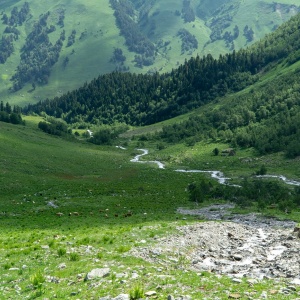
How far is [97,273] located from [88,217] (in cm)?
3059

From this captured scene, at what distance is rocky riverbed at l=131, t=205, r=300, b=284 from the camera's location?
25.4 meters

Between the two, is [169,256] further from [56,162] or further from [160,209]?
[56,162]

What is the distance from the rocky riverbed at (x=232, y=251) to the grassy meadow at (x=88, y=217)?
4.82ft

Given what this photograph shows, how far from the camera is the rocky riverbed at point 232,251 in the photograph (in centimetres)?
2544

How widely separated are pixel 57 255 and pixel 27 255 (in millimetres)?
2538

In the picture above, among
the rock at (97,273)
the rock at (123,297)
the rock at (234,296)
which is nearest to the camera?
the rock at (234,296)

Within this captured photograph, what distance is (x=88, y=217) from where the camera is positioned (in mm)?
53438

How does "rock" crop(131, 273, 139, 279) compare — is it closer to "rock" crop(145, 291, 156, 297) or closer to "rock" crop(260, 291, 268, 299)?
"rock" crop(145, 291, 156, 297)

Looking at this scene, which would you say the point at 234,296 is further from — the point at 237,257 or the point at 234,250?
the point at 234,250

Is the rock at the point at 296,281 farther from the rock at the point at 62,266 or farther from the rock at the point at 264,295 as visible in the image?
the rock at the point at 62,266

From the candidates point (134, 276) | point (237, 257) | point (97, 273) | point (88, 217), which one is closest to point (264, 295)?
point (134, 276)

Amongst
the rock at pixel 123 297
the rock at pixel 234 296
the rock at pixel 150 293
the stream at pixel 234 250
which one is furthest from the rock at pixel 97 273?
the rock at pixel 234 296

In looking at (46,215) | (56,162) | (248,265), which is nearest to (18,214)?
(46,215)

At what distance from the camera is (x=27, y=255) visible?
97.3 ft
